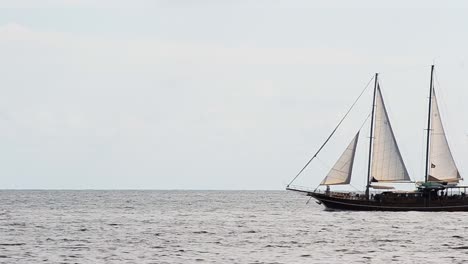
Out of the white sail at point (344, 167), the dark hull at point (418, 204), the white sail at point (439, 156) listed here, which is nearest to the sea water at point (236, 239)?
the white sail at point (344, 167)

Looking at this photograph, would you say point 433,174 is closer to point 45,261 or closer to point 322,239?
point 322,239

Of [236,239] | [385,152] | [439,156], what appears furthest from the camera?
[385,152]

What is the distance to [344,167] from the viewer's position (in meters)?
109

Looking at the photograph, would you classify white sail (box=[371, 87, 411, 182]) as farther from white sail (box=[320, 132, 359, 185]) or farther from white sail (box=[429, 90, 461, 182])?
white sail (box=[320, 132, 359, 185])

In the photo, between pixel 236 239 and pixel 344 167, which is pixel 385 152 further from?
pixel 236 239

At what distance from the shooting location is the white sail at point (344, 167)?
109250 millimetres

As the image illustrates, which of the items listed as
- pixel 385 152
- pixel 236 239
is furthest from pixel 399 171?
pixel 236 239

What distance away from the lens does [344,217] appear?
330 feet

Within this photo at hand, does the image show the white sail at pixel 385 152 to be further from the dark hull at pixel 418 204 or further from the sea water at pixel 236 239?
the sea water at pixel 236 239

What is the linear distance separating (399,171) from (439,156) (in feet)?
15.9

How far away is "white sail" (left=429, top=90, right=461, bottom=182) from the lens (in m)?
110

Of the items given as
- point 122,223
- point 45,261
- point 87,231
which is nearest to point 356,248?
point 45,261

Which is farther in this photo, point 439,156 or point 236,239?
point 439,156

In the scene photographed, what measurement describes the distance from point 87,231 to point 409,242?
2676 cm
